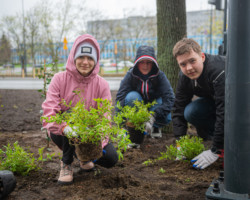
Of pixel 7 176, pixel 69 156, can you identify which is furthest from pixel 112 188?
pixel 7 176

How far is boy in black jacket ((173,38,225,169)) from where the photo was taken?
8.20ft

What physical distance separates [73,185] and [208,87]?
69.8 inches

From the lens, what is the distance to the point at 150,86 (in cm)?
379

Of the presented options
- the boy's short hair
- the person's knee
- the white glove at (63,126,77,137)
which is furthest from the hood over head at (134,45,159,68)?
the white glove at (63,126,77,137)

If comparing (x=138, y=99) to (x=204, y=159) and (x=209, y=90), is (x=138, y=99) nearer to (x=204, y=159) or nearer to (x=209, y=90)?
(x=209, y=90)

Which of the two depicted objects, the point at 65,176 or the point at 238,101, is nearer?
the point at 238,101

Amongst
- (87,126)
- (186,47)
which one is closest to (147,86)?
(186,47)

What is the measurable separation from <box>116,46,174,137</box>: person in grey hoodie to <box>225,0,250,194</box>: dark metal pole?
6.75ft

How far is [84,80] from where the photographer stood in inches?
104

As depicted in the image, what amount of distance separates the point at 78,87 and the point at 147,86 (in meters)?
1.39

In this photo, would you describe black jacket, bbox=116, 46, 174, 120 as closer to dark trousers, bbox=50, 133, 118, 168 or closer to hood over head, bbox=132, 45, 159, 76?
hood over head, bbox=132, 45, 159, 76

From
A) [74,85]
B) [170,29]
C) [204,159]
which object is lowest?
[204,159]

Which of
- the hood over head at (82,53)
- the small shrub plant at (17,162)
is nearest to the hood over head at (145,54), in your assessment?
the hood over head at (82,53)

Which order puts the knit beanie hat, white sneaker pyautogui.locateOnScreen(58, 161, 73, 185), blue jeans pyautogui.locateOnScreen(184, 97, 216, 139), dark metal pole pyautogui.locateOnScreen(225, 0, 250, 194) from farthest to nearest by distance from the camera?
1. blue jeans pyautogui.locateOnScreen(184, 97, 216, 139)
2. the knit beanie hat
3. white sneaker pyautogui.locateOnScreen(58, 161, 73, 185)
4. dark metal pole pyautogui.locateOnScreen(225, 0, 250, 194)
